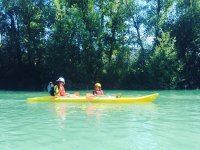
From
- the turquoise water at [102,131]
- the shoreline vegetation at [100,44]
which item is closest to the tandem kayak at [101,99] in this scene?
the turquoise water at [102,131]

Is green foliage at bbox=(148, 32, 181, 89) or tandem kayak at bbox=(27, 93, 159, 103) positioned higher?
green foliage at bbox=(148, 32, 181, 89)

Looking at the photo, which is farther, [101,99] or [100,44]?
[100,44]

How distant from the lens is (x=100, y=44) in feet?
118

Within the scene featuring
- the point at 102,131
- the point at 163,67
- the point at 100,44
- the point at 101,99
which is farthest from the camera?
the point at 100,44

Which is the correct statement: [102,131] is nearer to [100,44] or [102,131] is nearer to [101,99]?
[101,99]

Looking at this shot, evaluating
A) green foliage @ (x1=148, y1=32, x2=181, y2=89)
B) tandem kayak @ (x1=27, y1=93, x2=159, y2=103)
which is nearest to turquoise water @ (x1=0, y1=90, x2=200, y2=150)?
tandem kayak @ (x1=27, y1=93, x2=159, y2=103)

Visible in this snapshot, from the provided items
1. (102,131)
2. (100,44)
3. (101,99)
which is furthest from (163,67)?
(102,131)

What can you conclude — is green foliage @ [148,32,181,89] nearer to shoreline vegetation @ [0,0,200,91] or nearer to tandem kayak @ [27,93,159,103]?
shoreline vegetation @ [0,0,200,91]

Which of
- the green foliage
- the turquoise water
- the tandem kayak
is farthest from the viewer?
the green foliage

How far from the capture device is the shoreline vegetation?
3516 cm

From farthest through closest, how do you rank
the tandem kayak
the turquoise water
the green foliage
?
the green foliage
the tandem kayak
the turquoise water

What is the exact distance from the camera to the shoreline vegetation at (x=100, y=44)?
3516cm

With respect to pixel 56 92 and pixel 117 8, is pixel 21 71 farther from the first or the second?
pixel 56 92

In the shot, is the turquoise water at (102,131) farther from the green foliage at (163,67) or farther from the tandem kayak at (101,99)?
the green foliage at (163,67)
